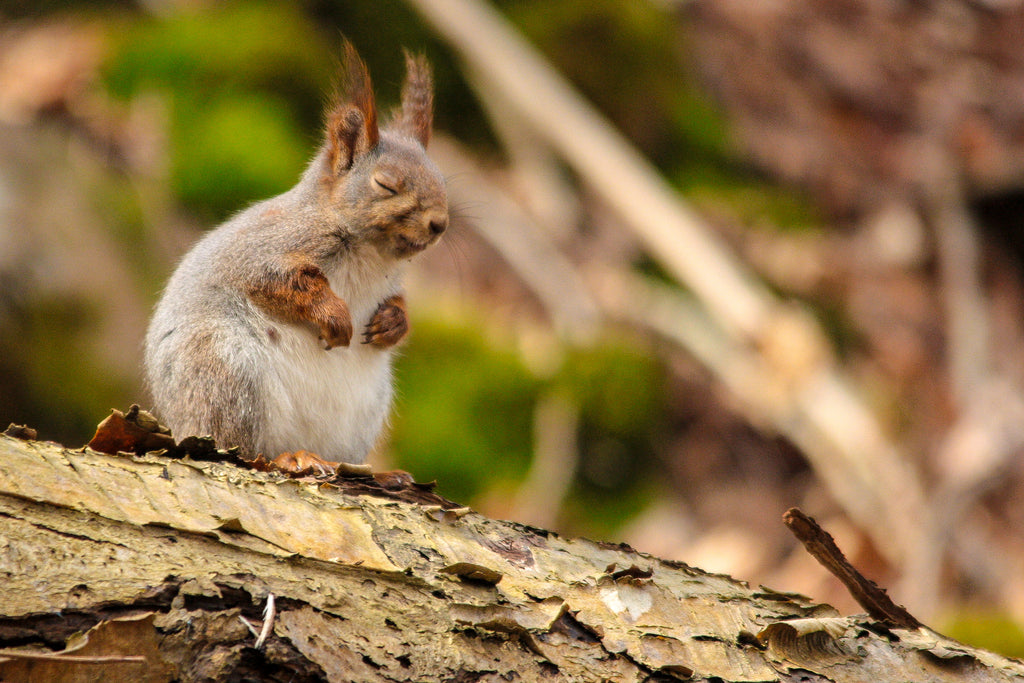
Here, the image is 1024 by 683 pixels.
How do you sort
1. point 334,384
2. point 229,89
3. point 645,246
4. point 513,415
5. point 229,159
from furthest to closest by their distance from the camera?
point 645,246, point 229,89, point 229,159, point 513,415, point 334,384

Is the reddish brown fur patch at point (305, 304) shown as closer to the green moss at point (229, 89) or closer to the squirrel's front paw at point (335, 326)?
the squirrel's front paw at point (335, 326)

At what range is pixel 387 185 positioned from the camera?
8.87 ft

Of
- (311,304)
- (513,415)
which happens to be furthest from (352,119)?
(513,415)

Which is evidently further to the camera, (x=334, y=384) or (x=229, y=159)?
(x=229, y=159)

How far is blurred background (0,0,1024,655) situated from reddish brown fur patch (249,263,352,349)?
0.64 m

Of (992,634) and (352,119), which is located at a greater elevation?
(992,634)

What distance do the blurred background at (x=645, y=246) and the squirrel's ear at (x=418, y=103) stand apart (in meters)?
0.34

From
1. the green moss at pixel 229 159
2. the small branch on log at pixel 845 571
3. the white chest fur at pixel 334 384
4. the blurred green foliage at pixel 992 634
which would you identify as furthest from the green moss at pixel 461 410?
the small branch on log at pixel 845 571

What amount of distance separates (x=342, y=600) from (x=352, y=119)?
1.61 meters

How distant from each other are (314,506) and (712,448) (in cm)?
500

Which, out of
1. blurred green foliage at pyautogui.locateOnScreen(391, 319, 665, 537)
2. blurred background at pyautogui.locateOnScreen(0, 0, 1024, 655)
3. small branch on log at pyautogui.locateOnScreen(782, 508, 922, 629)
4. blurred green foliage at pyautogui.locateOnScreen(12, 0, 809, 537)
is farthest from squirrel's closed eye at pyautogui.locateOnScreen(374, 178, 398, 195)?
blurred green foliage at pyautogui.locateOnScreen(391, 319, 665, 537)

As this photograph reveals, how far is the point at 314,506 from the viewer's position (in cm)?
173

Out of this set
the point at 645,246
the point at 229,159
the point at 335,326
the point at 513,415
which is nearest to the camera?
the point at 335,326

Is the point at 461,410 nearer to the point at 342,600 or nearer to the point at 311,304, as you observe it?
the point at 311,304
